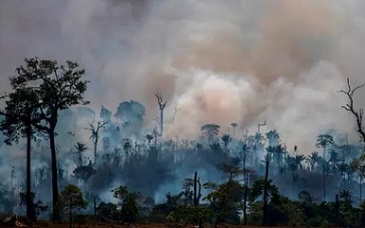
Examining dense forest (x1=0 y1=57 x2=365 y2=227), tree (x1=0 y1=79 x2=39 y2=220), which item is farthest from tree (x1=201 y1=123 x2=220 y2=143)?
tree (x1=0 y1=79 x2=39 y2=220)

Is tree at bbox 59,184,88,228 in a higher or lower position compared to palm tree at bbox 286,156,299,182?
lower

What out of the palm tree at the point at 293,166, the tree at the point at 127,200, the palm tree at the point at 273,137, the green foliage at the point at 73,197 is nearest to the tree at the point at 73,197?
the green foliage at the point at 73,197

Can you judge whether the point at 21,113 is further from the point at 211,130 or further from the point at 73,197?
the point at 211,130

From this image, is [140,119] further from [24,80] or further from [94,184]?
[24,80]

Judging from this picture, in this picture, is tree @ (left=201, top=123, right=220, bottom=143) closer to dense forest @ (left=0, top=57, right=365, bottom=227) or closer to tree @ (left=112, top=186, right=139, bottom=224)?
dense forest @ (left=0, top=57, right=365, bottom=227)

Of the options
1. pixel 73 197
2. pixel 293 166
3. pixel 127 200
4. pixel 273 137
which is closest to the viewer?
pixel 73 197

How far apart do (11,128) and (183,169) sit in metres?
122

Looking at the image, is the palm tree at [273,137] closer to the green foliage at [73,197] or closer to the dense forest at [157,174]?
the dense forest at [157,174]

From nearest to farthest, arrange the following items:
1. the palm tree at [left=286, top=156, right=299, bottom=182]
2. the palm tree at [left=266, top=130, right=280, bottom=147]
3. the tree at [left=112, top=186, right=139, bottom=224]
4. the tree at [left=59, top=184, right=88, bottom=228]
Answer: the tree at [left=59, top=184, right=88, bottom=228]
the tree at [left=112, top=186, right=139, bottom=224]
the palm tree at [left=286, top=156, right=299, bottom=182]
the palm tree at [left=266, top=130, right=280, bottom=147]

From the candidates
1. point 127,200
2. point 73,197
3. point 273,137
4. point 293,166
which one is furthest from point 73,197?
point 273,137

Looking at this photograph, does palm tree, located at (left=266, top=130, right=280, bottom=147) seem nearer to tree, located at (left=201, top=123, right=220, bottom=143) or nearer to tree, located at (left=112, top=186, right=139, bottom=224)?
tree, located at (left=201, top=123, right=220, bottom=143)

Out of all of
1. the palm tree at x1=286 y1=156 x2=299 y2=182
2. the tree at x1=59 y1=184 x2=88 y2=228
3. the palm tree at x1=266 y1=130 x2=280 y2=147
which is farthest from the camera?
the palm tree at x1=266 y1=130 x2=280 y2=147

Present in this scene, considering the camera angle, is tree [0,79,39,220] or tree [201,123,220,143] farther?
tree [201,123,220,143]

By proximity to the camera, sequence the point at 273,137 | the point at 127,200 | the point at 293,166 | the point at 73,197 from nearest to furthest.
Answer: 1. the point at 73,197
2. the point at 127,200
3. the point at 293,166
4. the point at 273,137
